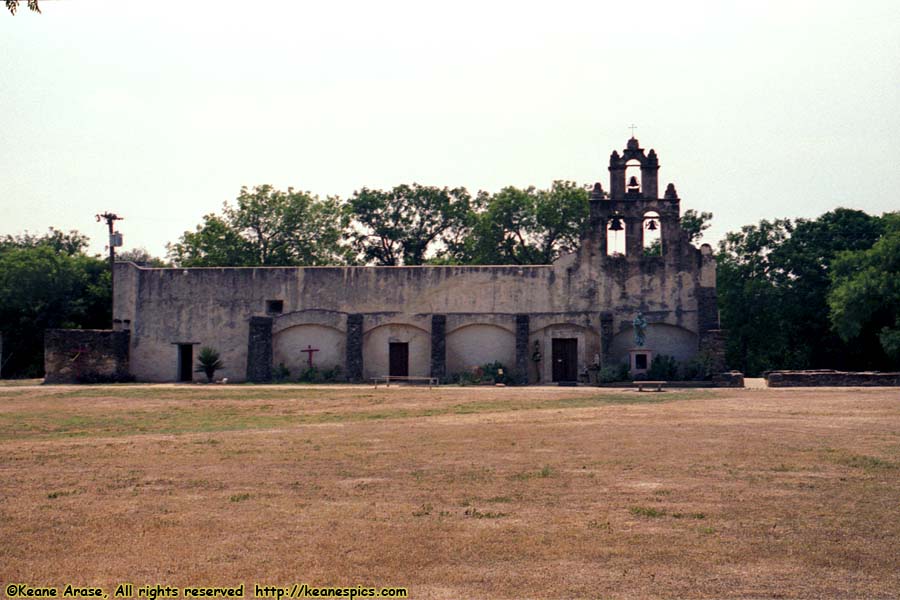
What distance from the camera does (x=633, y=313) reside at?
34.0 meters

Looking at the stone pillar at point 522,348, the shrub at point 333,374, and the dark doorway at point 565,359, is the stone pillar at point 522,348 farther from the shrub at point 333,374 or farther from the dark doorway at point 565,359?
the shrub at point 333,374

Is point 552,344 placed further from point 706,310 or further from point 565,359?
point 706,310

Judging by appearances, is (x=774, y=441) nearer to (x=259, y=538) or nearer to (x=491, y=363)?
(x=259, y=538)

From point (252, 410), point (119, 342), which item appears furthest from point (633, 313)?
point (119, 342)

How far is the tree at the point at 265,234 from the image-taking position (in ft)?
160

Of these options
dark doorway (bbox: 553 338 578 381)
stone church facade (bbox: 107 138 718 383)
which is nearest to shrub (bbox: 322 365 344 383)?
stone church facade (bbox: 107 138 718 383)

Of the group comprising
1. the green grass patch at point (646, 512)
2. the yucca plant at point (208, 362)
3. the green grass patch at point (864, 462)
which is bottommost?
the green grass patch at point (646, 512)

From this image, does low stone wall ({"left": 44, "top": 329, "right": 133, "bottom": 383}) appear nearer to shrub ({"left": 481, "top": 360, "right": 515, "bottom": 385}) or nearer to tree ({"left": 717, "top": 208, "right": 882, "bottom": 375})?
shrub ({"left": 481, "top": 360, "right": 515, "bottom": 385})

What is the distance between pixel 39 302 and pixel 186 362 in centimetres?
1058

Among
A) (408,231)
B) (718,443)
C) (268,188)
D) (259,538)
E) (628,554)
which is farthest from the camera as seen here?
(408,231)

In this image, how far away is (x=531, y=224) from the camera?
4956cm

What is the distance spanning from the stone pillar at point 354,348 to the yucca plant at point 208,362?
15.8 feet

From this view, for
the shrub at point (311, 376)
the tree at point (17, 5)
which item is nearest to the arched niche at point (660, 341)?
the shrub at point (311, 376)

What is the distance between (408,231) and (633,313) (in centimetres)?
2260
